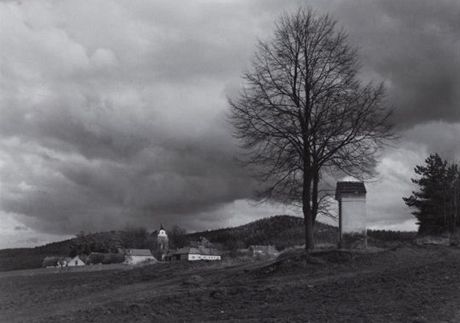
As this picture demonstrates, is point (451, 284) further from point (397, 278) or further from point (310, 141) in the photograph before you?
point (310, 141)

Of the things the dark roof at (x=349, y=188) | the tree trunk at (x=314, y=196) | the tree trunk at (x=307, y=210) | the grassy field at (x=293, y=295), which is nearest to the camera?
the grassy field at (x=293, y=295)

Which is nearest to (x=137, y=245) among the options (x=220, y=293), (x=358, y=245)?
(x=358, y=245)

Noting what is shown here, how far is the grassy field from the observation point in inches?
469

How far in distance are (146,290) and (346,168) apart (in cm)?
936

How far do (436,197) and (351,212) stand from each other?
1456cm

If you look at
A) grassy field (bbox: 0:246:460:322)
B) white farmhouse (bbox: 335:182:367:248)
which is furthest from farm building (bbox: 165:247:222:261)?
grassy field (bbox: 0:246:460:322)

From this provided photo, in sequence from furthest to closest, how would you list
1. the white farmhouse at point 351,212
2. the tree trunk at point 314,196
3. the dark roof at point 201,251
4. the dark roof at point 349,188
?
the dark roof at point 201,251 → the dark roof at point 349,188 → the white farmhouse at point 351,212 → the tree trunk at point 314,196

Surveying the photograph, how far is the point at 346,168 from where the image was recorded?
23.0 m

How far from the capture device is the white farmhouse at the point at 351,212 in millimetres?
26078

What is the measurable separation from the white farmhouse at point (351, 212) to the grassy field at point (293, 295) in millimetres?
5544

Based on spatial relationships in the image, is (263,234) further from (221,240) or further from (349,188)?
(349,188)

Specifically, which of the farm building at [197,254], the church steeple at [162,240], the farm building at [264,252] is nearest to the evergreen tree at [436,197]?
the farm building at [264,252]

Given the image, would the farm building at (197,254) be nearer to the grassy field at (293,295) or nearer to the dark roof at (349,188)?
the dark roof at (349,188)

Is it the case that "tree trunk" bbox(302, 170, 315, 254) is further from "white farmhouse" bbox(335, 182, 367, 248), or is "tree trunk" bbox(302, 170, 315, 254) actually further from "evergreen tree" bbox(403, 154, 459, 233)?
"evergreen tree" bbox(403, 154, 459, 233)
